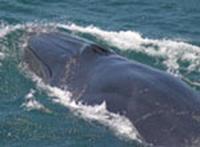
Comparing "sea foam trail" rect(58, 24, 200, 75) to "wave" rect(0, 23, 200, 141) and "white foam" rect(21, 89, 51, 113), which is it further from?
"white foam" rect(21, 89, 51, 113)

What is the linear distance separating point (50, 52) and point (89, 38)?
4.34 meters

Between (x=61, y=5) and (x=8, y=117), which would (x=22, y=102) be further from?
(x=61, y=5)

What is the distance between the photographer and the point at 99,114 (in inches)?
549

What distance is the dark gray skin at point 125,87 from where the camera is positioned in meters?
12.8

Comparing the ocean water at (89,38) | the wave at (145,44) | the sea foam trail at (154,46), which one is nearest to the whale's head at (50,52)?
the ocean water at (89,38)

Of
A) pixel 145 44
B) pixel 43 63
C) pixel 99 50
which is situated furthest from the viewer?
pixel 145 44

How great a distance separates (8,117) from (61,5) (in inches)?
456

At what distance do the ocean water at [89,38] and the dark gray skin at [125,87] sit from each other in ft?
0.85

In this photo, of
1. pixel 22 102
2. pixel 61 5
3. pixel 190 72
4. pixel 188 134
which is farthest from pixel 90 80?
pixel 61 5

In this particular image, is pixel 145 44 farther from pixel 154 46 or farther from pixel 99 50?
pixel 99 50

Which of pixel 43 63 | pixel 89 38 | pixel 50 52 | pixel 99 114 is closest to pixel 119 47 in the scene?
pixel 89 38

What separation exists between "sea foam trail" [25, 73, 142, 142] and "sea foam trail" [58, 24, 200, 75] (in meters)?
3.96

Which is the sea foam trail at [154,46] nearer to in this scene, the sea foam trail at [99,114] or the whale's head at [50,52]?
the whale's head at [50,52]

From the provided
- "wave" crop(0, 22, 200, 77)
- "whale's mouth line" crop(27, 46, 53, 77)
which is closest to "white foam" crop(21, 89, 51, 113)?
"whale's mouth line" crop(27, 46, 53, 77)
